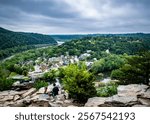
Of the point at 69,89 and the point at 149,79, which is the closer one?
the point at 69,89

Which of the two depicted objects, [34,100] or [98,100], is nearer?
[98,100]

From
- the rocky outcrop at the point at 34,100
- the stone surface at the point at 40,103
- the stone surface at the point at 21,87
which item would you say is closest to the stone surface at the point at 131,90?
the rocky outcrop at the point at 34,100

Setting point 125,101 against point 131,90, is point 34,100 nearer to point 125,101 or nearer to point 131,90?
point 125,101

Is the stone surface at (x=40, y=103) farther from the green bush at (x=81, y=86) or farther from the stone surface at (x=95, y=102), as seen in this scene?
the stone surface at (x=95, y=102)

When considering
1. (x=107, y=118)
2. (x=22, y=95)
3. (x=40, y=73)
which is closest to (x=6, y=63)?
(x=40, y=73)

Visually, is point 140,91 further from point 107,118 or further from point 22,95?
point 22,95

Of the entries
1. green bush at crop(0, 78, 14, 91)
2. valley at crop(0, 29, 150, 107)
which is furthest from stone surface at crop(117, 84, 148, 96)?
green bush at crop(0, 78, 14, 91)

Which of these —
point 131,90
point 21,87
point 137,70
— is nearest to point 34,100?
point 131,90
